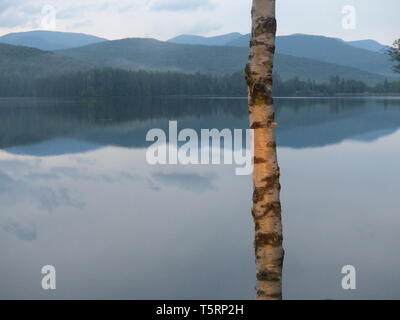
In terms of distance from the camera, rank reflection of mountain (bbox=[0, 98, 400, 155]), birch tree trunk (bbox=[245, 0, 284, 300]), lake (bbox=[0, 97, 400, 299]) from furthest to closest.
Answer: reflection of mountain (bbox=[0, 98, 400, 155]) → lake (bbox=[0, 97, 400, 299]) → birch tree trunk (bbox=[245, 0, 284, 300])

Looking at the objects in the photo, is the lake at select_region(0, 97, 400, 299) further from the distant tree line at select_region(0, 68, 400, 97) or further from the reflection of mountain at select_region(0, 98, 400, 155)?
the distant tree line at select_region(0, 68, 400, 97)

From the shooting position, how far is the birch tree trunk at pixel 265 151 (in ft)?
19.2

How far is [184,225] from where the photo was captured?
19688 millimetres

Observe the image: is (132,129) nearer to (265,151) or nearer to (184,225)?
(184,225)

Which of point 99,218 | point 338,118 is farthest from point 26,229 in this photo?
point 338,118

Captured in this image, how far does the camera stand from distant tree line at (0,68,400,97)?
139 m

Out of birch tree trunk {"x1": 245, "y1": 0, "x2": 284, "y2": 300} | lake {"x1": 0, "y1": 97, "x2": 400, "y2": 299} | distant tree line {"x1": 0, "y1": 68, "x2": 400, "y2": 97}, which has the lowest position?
lake {"x1": 0, "y1": 97, "x2": 400, "y2": 299}

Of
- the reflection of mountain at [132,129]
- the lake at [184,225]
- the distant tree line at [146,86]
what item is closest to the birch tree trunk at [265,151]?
the lake at [184,225]

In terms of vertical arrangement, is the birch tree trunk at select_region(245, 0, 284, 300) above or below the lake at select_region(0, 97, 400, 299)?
above

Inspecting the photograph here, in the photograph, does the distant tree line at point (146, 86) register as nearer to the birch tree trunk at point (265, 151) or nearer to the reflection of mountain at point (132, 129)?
the reflection of mountain at point (132, 129)

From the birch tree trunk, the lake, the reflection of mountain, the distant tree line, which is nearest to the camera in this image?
the birch tree trunk

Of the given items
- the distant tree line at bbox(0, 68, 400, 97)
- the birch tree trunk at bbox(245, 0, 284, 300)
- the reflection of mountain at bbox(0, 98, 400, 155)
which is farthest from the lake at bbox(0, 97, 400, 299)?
the distant tree line at bbox(0, 68, 400, 97)

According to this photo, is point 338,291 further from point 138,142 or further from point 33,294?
point 138,142

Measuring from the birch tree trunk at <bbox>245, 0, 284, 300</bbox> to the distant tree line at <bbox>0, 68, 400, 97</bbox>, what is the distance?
432ft
